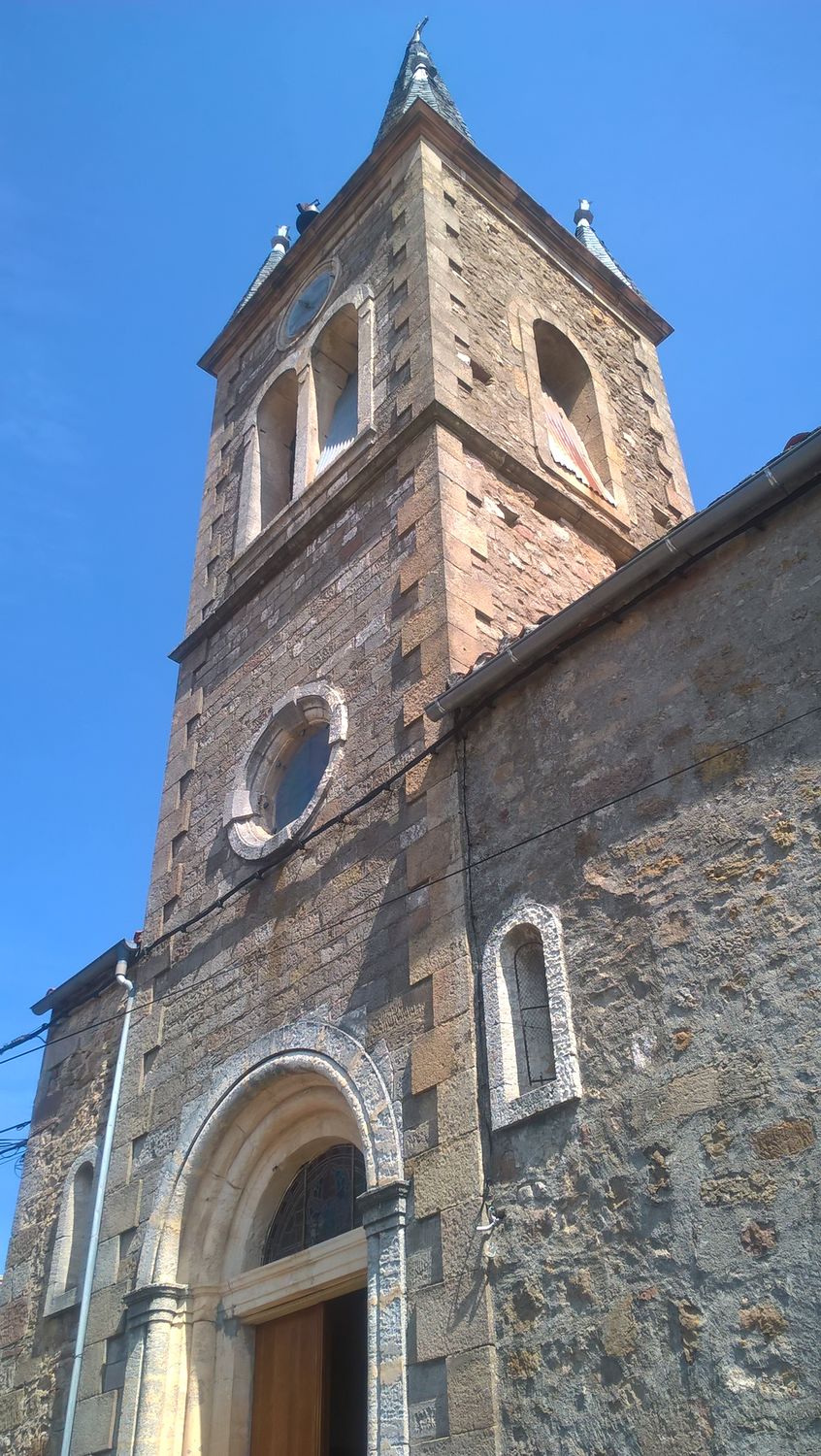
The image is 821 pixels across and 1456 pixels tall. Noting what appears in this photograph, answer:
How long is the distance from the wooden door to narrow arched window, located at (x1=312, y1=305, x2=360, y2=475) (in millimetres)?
7249

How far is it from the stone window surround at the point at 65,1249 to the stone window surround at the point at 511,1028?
156 inches

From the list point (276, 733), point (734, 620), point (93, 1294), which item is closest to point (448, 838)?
point (734, 620)

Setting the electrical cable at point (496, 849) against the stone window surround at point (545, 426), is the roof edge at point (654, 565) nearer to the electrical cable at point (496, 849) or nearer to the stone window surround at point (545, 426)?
the electrical cable at point (496, 849)

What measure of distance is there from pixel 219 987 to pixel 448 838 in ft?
7.54

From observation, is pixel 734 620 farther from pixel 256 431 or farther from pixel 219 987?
pixel 256 431

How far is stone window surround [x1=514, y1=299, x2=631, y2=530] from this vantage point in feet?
34.2

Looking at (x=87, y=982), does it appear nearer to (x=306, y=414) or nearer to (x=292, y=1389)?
(x=292, y=1389)

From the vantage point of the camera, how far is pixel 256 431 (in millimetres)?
12562

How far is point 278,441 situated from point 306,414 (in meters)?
1.01

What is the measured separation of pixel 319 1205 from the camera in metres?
7.35

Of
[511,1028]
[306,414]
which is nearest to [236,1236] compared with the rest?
[511,1028]

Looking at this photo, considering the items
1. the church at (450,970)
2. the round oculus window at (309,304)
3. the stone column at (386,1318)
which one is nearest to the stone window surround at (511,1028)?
the church at (450,970)

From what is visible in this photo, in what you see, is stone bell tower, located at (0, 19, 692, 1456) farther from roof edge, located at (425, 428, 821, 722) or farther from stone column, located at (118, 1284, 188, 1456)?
roof edge, located at (425, 428, 821, 722)

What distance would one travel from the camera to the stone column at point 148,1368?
22.7ft
